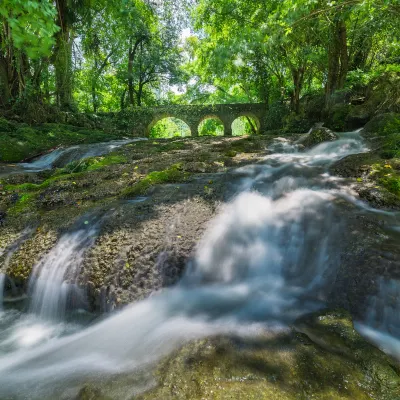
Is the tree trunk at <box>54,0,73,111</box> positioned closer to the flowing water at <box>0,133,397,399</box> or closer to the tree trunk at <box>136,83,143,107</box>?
the tree trunk at <box>136,83,143,107</box>

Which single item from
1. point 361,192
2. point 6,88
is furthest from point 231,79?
point 361,192

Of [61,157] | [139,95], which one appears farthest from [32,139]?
[139,95]

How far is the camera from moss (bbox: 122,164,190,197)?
3.92 meters

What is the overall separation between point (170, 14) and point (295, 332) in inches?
949

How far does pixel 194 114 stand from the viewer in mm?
21328

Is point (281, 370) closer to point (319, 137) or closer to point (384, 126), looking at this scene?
point (319, 137)

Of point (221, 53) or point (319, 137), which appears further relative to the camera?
point (221, 53)

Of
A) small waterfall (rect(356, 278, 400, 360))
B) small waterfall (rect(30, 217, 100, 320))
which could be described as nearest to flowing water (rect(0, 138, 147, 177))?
small waterfall (rect(30, 217, 100, 320))

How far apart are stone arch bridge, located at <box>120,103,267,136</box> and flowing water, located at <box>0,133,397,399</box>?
18.3m

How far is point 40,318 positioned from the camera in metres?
2.53

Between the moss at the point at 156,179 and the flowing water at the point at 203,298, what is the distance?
40.3 inches

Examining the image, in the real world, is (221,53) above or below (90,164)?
above

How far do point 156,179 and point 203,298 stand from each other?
235 centimetres

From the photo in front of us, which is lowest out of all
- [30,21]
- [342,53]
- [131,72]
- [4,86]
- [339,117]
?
[30,21]
